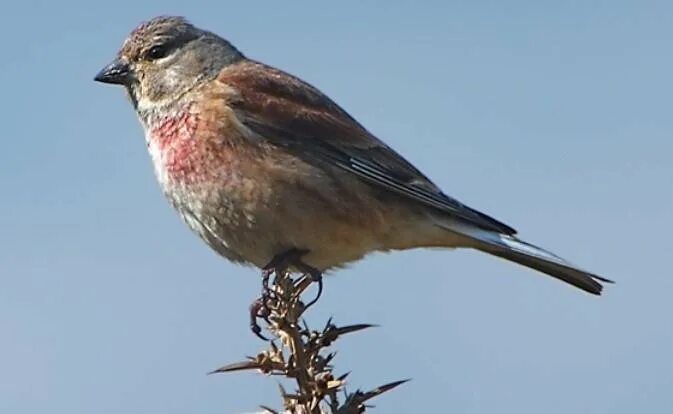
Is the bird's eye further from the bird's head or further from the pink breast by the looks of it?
the pink breast

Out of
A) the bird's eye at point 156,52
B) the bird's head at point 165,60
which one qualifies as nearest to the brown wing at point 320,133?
the bird's head at point 165,60

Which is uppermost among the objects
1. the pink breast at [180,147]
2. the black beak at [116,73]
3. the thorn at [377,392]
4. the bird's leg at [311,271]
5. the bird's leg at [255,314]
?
the black beak at [116,73]

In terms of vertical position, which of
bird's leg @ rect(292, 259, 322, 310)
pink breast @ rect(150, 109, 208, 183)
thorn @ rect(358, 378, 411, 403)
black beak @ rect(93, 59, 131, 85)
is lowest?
thorn @ rect(358, 378, 411, 403)

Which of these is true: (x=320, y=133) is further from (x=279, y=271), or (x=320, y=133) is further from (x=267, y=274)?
(x=279, y=271)

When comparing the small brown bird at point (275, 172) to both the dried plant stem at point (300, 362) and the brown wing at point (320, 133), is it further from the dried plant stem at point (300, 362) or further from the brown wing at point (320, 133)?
the dried plant stem at point (300, 362)

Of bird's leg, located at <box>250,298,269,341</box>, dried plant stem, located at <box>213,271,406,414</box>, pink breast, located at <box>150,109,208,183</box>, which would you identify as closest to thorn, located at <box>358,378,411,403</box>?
dried plant stem, located at <box>213,271,406,414</box>

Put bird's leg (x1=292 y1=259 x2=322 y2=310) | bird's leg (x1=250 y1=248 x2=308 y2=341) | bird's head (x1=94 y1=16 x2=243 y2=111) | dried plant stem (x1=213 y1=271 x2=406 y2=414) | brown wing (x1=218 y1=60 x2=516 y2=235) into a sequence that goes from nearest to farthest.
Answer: dried plant stem (x1=213 y1=271 x2=406 y2=414), bird's leg (x1=250 y1=248 x2=308 y2=341), bird's leg (x1=292 y1=259 x2=322 y2=310), brown wing (x1=218 y1=60 x2=516 y2=235), bird's head (x1=94 y1=16 x2=243 y2=111)

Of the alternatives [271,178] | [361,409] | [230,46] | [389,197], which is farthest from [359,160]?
[361,409]

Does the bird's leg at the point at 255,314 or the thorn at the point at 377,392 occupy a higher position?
the bird's leg at the point at 255,314

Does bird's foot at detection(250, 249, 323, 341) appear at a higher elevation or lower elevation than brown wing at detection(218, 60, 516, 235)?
lower
